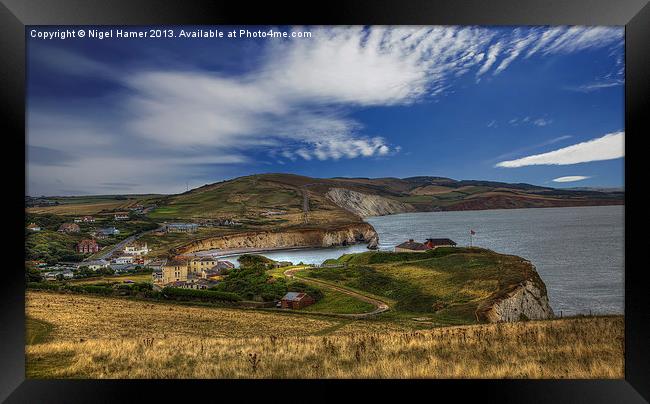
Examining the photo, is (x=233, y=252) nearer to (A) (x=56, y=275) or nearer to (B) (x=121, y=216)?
(B) (x=121, y=216)

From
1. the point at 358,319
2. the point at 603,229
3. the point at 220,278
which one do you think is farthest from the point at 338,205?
the point at 603,229

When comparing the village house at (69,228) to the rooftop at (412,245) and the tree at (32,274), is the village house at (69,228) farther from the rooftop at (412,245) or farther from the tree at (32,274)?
the rooftop at (412,245)

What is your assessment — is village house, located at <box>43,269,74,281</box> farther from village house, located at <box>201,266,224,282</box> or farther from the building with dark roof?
the building with dark roof

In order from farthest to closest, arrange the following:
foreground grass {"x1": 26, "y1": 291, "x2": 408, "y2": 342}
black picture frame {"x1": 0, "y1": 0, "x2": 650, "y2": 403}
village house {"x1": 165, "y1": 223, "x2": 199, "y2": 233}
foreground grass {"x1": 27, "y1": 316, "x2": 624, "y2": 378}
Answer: village house {"x1": 165, "y1": 223, "x2": 199, "y2": 233} → foreground grass {"x1": 26, "y1": 291, "x2": 408, "y2": 342} → foreground grass {"x1": 27, "y1": 316, "x2": 624, "y2": 378} → black picture frame {"x1": 0, "y1": 0, "x2": 650, "y2": 403}

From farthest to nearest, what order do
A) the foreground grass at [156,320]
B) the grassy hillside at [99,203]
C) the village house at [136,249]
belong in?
the village house at [136,249], the grassy hillside at [99,203], the foreground grass at [156,320]

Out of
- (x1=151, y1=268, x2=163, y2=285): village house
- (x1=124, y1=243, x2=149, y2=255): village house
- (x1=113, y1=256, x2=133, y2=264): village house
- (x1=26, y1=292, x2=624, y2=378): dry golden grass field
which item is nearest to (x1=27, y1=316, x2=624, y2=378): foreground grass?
(x1=26, y1=292, x2=624, y2=378): dry golden grass field
